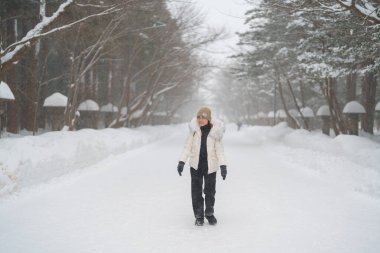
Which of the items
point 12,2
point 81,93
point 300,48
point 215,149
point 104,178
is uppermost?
point 12,2

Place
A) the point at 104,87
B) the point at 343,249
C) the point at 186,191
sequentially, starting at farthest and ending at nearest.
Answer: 1. the point at 104,87
2. the point at 186,191
3. the point at 343,249

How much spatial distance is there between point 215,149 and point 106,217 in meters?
2.00

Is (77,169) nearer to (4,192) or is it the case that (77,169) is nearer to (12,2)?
(4,192)

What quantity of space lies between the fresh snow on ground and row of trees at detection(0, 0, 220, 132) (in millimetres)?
3074

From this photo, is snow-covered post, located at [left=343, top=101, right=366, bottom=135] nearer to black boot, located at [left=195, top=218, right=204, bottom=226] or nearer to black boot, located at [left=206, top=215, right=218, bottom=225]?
black boot, located at [left=206, top=215, right=218, bottom=225]

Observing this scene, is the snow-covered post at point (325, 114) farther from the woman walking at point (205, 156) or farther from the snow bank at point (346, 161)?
the woman walking at point (205, 156)

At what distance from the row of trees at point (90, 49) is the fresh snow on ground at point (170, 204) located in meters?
3.07

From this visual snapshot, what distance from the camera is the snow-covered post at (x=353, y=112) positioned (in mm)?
17953

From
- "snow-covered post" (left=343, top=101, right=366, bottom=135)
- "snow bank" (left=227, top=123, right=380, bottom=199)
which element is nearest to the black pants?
"snow bank" (left=227, top=123, right=380, bottom=199)

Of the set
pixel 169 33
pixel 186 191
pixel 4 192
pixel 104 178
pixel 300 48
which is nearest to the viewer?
pixel 4 192

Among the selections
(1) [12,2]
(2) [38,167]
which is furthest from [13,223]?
(1) [12,2]

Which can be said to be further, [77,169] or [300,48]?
[300,48]

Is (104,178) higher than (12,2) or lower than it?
lower

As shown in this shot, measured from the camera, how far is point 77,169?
35.5 ft
